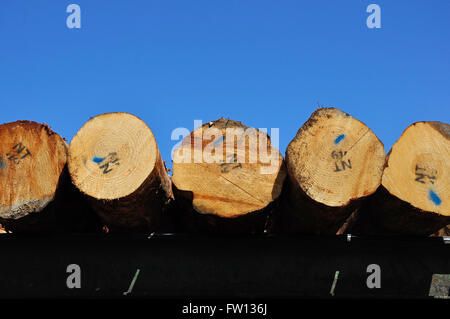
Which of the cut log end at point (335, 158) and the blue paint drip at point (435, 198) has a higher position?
the cut log end at point (335, 158)

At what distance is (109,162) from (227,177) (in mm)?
781

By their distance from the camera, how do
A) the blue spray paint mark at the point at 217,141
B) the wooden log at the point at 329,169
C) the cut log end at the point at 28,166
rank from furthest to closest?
the blue spray paint mark at the point at 217,141, the cut log end at the point at 28,166, the wooden log at the point at 329,169

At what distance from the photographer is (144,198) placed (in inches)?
113

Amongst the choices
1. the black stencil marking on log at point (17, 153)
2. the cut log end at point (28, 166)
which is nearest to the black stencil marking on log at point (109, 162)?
the cut log end at point (28, 166)

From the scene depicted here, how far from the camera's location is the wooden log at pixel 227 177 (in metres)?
2.82

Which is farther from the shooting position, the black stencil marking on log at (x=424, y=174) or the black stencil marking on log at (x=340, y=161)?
the black stencil marking on log at (x=424, y=174)

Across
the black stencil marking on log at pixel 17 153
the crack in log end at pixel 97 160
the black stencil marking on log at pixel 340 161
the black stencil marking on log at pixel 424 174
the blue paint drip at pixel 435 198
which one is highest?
the black stencil marking on log at pixel 17 153

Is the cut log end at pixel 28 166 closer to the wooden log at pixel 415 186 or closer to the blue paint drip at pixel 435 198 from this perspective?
the wooden log at pixel 415 186

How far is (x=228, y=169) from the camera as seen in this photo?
2918 millimetres

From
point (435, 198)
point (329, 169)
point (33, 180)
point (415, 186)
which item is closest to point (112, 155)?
point (33, 180)

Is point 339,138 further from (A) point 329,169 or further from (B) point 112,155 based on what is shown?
(B) point 112,155
